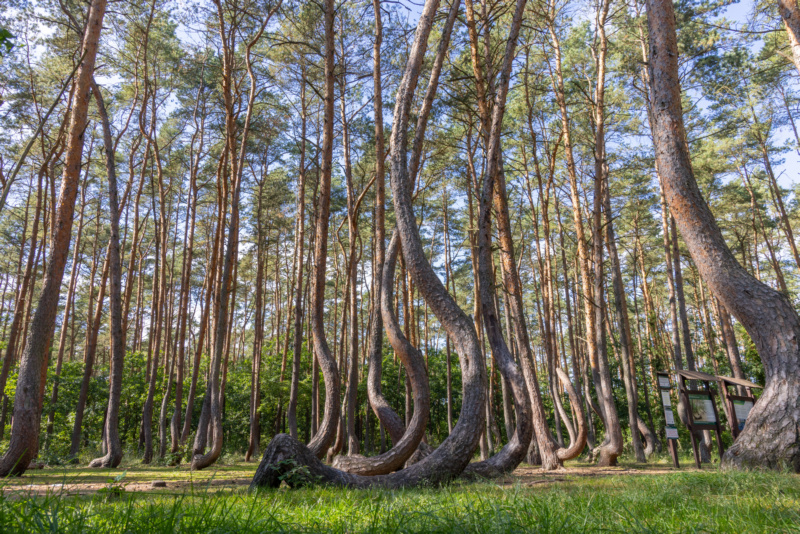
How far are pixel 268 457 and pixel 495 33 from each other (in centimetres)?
1228

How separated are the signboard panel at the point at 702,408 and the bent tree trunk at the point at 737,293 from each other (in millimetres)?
3991

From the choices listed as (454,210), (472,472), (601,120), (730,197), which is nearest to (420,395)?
(472,472)

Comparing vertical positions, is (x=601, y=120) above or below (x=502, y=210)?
above

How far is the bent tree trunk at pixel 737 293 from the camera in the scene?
4.46 meters

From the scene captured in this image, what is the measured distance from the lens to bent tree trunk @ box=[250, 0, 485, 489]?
14.3 feet

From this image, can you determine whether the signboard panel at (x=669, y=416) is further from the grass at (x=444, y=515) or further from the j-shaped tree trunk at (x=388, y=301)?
the grass at (x=444, y=515)

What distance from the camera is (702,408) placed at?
845 centimetres

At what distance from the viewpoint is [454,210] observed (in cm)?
2034

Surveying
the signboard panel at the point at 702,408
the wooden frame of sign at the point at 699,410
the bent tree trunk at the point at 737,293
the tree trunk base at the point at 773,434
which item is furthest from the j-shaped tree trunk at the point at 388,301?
the signboard panel at the point at 702,408

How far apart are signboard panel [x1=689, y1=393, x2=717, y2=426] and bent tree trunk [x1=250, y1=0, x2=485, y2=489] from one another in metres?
5.94

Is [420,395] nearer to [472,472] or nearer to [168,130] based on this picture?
[472,472]

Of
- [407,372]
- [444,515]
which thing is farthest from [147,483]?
[444,515]

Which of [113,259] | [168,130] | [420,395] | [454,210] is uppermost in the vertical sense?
[168,130]

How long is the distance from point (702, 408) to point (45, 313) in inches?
446
